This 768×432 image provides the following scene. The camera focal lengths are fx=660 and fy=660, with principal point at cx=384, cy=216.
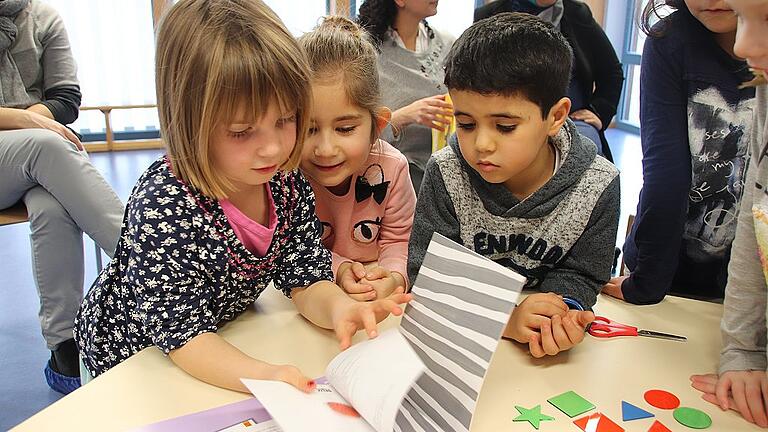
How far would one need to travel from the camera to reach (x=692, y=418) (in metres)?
0.78

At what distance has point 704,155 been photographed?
121 cm

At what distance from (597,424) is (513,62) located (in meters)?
0.52

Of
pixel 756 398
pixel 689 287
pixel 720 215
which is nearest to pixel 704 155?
pixel 720 215

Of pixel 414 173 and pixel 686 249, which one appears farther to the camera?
pixel 414 173

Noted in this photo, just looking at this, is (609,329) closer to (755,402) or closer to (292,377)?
(755,402)

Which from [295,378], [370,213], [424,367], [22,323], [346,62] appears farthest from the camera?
[22,323]

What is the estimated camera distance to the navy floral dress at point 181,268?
87 centimetres

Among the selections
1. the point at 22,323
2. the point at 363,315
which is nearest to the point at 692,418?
the point at 363,315

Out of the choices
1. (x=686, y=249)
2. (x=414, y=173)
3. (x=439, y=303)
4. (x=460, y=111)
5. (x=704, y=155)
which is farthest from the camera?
(x=414, y=173)

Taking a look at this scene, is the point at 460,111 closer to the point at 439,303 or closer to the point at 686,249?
the point at 439,303

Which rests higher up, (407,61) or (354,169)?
(407,61)

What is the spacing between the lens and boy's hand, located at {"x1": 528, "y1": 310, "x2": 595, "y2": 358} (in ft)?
2.88

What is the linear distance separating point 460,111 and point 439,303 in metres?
0.35

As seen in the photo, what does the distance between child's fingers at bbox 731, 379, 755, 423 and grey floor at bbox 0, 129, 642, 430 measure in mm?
1763
